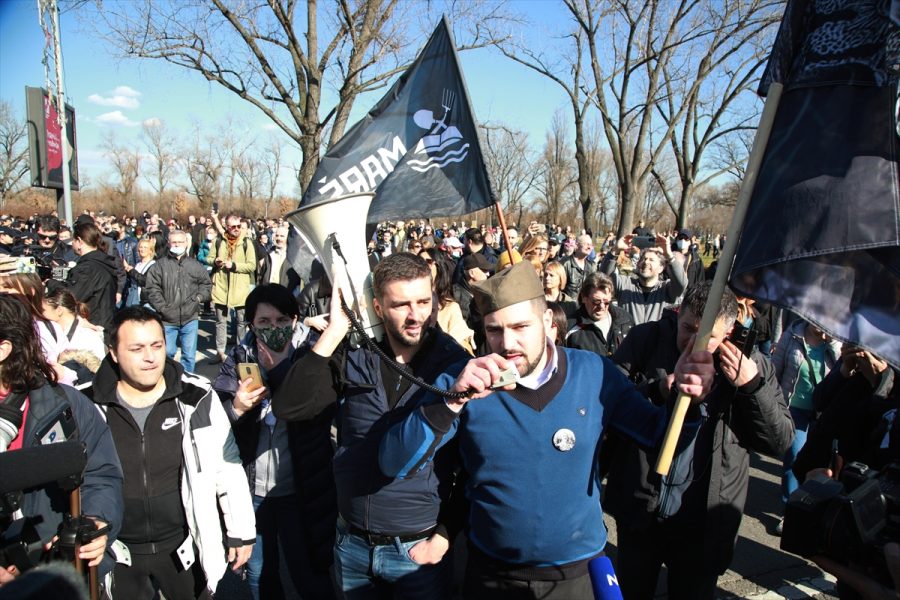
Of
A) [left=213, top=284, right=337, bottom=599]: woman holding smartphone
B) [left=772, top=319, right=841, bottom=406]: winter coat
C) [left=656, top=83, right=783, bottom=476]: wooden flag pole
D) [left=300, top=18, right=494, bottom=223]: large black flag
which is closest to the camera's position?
[left=656, top=83, right=783, bottom=476]: wooden flag pole

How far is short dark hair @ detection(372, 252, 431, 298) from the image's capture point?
2598mm

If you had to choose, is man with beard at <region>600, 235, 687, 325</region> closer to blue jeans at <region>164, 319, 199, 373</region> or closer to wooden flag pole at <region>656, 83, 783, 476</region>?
wooden flag pole at <region>656, 83, 783, 476</region>

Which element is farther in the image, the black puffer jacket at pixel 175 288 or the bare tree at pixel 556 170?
the bare tree at pixel 556 170

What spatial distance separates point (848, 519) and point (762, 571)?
9.36 feet

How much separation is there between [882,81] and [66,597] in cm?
214

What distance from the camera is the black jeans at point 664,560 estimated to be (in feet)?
9.25

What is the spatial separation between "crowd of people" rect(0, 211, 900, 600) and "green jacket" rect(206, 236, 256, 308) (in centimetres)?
597

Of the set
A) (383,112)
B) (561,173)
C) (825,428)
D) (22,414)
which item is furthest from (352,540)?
(561,173)

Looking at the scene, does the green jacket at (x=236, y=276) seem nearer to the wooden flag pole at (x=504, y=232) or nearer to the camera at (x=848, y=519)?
the wooden flag pole at (x=504, y=232)

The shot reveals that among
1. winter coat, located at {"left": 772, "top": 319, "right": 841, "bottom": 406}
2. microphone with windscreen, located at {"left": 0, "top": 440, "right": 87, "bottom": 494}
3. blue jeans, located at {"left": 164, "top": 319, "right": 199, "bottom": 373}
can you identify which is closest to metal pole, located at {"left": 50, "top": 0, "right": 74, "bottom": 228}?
blue jeans, located at {"left": 164, "top": 319, "right": 199, "bottom": 373}

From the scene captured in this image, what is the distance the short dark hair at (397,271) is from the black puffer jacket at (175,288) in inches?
244

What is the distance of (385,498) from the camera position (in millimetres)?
2490

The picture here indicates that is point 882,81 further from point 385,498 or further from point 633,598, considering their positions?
point 633,598

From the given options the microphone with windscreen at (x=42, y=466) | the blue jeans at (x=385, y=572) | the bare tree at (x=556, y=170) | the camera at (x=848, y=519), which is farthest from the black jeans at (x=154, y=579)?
the bare tree at (x=556, y=170)
